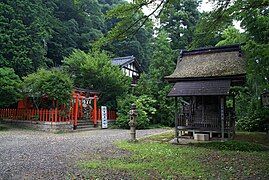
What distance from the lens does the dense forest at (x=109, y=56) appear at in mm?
6992

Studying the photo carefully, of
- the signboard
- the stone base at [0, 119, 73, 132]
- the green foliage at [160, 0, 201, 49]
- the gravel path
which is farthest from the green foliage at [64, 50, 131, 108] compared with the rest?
the green foliage at [160, 0, 201, 49]

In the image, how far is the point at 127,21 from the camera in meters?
6.33

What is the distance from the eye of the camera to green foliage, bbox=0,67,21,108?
668 inches

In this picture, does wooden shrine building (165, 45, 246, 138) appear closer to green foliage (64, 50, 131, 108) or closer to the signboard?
the signboard

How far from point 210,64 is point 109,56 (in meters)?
13.9

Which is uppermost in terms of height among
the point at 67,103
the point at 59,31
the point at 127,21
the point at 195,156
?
the point at 59,31

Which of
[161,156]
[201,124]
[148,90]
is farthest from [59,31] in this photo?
[161,156]

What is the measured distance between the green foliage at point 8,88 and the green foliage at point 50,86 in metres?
0.65

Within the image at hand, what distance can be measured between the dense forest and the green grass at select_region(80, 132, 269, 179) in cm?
247

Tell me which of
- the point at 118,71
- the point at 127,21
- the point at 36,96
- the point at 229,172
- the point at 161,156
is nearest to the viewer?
the point at 127,21

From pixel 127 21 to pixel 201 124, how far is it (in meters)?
9.12

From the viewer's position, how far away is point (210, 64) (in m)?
15.0

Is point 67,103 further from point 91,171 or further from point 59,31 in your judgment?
point 59,31

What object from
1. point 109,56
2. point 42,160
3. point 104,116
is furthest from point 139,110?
point 42,160
